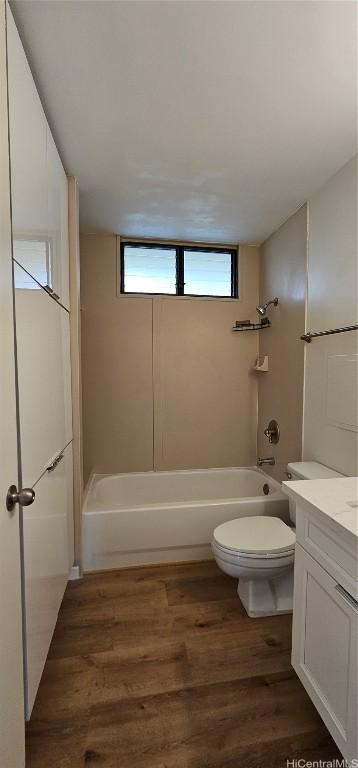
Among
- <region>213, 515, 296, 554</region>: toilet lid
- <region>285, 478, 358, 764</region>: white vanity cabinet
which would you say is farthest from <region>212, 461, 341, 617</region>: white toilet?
<region>285, 478, 358, 764</region>: white vanity cabinet

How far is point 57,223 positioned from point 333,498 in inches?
63.6

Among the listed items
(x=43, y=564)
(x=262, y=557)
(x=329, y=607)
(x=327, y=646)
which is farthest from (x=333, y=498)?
(x=43, y=564)

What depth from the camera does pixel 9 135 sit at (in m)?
0.86

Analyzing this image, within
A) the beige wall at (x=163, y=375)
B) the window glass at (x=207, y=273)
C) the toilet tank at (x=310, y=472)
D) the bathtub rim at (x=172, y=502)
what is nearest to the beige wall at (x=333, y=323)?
the toilet tank at (x=310, y=472)

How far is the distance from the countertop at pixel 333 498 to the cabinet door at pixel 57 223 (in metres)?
1.28

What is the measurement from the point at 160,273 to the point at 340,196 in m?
1.46

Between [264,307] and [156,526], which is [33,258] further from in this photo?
[264,307]

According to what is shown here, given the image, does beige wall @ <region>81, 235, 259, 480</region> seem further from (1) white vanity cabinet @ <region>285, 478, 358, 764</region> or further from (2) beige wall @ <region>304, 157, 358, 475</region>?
(1) white vanity cabinet @ <region>285, 478, 358, 764</region>

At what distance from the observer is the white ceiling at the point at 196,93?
0.95 metres

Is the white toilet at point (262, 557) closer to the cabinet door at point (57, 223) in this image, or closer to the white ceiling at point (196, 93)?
the cabinet door at point (57, 223)

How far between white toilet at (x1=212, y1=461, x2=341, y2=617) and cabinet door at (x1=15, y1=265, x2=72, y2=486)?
101 cm

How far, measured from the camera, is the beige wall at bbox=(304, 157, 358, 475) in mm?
1610

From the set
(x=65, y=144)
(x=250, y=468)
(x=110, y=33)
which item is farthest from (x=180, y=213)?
(x=250, y=468)

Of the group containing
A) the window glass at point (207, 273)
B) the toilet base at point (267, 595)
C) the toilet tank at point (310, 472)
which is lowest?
the toilet base at point (267, 595)
